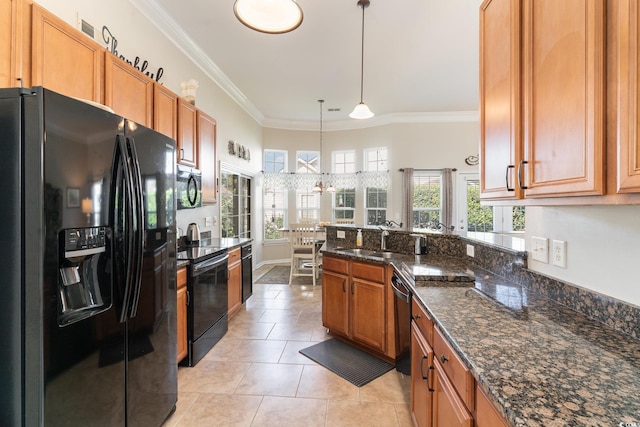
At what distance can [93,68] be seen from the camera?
5.89 feet

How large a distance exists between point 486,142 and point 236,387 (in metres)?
2.36

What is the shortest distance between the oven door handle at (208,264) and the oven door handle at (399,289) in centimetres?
162

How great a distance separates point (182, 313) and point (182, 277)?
298mm

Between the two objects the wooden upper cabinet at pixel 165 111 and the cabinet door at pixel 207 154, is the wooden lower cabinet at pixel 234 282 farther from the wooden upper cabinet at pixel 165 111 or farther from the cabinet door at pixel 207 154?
the wooden upper cabinet at pixel 165 111

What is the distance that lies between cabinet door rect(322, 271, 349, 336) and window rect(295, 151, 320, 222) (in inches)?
161

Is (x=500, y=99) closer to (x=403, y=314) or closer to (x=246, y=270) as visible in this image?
(x=403, y=314)

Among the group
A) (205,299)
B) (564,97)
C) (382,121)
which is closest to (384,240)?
(205,299)

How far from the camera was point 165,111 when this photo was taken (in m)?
2.62

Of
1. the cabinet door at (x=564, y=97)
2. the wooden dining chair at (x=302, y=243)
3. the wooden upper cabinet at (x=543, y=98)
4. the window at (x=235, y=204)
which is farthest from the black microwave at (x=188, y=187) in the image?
the cabinet door at (x=564, y=97)

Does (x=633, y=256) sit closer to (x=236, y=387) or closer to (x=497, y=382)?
(x=497, y=382)

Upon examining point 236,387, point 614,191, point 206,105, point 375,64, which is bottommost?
point 236,387

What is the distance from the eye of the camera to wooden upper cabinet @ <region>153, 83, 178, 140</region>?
2.47 m

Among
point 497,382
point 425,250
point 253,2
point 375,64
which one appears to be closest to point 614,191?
point 497,382

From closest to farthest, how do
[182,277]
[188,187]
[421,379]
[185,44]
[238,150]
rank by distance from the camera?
[421,379] → [182,277] → [188,187] → [185,44] → [238,150]
